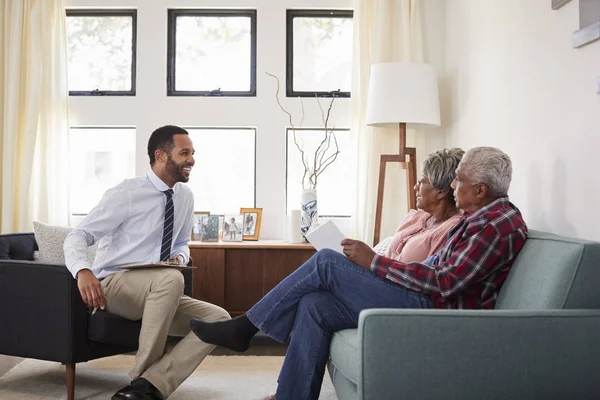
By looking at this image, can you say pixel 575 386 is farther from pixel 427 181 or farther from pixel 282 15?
pixel 282 15

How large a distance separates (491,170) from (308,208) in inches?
81.1

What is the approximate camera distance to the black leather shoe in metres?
2.85

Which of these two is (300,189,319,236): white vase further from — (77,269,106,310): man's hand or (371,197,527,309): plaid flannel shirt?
(371,197,527,309): plaid flannel shirt

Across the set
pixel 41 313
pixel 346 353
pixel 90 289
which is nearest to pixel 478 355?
pixel 346 353

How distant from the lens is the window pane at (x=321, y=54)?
486cm

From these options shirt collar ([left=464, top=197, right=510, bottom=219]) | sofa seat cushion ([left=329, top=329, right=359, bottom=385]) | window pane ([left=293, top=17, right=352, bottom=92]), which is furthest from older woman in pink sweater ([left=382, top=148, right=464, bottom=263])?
window pane ([left=293, top=17, right=352, bottom=92])

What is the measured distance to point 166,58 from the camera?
4.79 meters

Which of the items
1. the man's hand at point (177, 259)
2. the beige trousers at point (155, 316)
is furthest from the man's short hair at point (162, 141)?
the beige trousers at point (155, 316)

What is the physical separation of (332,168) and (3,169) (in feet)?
7.06

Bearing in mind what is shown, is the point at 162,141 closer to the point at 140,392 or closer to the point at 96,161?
the point at 140,392

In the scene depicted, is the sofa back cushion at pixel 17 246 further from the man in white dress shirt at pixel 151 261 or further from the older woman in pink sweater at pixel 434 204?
the older woman in pink sweater at pixel 434 204

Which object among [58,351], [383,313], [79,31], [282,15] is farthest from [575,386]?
[79,31]

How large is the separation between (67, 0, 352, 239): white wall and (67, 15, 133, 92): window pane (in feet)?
0.42

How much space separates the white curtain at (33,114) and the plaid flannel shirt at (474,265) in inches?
115
